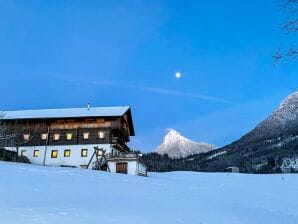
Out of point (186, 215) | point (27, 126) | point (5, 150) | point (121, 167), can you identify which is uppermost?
point (27, 126)

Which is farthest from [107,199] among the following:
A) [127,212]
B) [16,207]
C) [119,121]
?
[119,121]

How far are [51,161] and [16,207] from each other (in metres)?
43.6

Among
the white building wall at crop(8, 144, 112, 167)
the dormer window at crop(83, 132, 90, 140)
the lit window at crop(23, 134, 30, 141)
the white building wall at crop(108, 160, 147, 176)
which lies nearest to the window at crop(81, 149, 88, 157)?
the white building wall at crop(8, 144, 112, 167)

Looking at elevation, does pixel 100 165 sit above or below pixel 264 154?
below

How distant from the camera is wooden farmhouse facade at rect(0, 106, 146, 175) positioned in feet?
177

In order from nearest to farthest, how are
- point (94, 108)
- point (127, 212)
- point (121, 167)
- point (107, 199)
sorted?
point (127, 212)
point (107, 199)
point (121, 167)
point (94, 108)

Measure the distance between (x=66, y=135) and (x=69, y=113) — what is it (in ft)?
12.7

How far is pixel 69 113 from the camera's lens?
5775cm

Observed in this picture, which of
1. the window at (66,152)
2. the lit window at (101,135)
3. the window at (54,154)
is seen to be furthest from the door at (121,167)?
the window at (54,154)

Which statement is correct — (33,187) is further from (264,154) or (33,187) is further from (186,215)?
(264,154)

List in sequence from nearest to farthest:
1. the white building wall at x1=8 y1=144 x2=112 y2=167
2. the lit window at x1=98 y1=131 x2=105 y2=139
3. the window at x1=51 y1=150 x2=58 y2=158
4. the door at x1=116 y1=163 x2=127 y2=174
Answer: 1. the door at x1=116 y1=163 x2=127 y2=174
2. the white building wall at x1=8 y1=144 x2=112 y2=167
3. the lit window at x1=98 y1=131 x2=105 y2=139
4. the window at x1=51 y1=150 x2=58 y2=158

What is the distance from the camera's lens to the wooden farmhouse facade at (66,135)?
2124 inches

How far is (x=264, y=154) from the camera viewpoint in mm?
189750

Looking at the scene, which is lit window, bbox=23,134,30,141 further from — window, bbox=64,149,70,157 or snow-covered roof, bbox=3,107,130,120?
window, bbox=64,149,70,157
